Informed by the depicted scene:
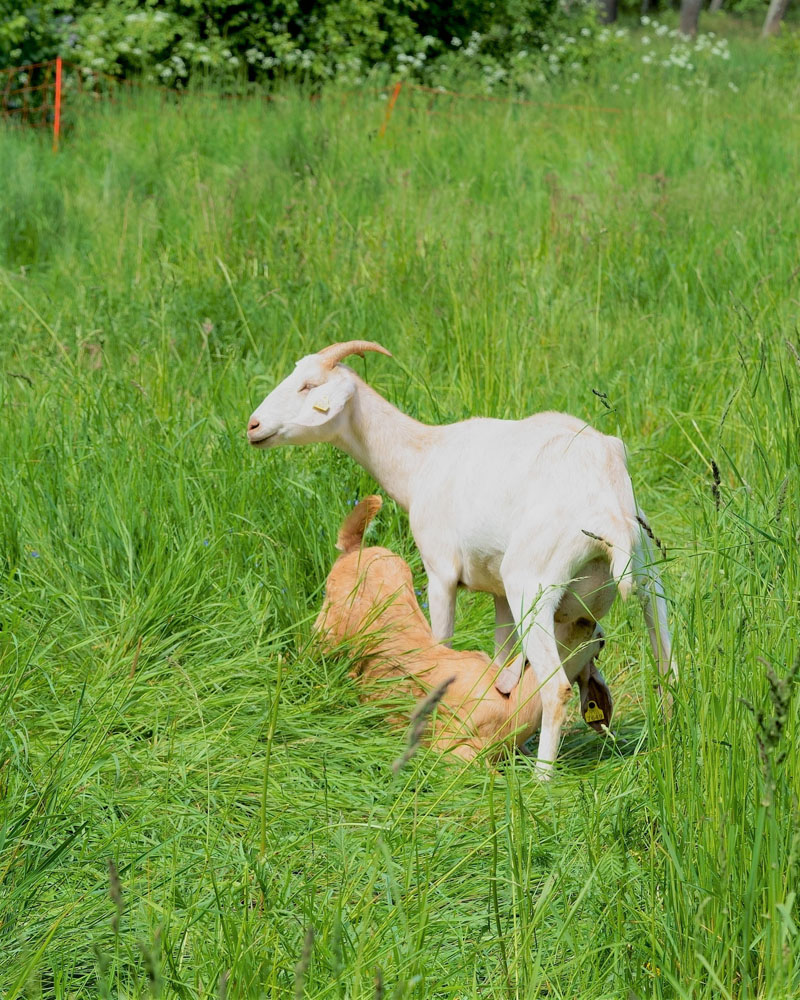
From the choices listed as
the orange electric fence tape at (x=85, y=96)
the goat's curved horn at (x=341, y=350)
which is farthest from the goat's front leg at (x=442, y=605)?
the orange electric fence tape at (x=85, y=96)

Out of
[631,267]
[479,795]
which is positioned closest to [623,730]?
[479,795]

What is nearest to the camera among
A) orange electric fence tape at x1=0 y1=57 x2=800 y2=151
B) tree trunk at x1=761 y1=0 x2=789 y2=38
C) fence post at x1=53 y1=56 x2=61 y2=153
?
fence post at x1=53 y1=56 x2=61 y2=153

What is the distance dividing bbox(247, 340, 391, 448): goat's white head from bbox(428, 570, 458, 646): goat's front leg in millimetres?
545

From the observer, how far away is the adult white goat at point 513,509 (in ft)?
9.12

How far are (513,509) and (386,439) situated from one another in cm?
66

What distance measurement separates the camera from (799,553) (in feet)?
7.66

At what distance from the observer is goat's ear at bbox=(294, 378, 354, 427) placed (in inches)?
134

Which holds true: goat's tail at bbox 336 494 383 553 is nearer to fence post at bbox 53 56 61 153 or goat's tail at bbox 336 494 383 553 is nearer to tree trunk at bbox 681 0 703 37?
fence post at bbox 53 56 61 153

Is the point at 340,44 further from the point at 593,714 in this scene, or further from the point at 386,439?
the point at 593,714

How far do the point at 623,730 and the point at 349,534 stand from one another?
93 centimetres

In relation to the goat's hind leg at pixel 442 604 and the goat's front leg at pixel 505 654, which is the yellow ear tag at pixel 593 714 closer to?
the goat's front leg at pixel 505 654

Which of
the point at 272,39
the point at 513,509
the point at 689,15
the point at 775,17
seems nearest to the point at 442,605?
the point at 513,509

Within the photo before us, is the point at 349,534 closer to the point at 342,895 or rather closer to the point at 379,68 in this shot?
the point at 342,895

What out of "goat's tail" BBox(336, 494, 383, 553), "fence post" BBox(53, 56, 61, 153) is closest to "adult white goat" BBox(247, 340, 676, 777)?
"goat's tail" BBox(336, 494, 383, 553)
